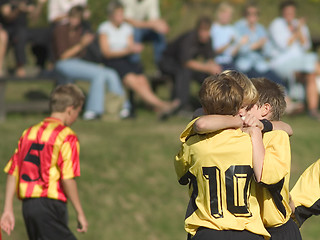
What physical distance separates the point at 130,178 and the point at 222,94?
5.44m

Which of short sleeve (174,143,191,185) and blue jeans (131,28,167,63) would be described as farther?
blue jeans (131,28,167,63)

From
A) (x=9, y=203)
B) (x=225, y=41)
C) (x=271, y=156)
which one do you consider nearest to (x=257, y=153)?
(x=271, y=156)

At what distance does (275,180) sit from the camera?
4066mm

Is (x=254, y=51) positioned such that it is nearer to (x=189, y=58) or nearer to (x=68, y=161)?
(x=189, y=58)

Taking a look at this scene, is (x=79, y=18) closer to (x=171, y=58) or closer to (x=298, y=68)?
(x=171, y=58)

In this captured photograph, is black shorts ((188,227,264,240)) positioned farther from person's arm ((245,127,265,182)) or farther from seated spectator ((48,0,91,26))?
seated spectator ((48,0,91,26))

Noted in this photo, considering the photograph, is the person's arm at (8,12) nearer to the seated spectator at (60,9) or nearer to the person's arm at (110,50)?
the seated spectator at (60,9)

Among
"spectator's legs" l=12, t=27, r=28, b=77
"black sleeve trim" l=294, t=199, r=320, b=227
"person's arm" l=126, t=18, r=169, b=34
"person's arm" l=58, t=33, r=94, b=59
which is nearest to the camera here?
"black sleeve trim" l=294, t=199, r=320, b=227

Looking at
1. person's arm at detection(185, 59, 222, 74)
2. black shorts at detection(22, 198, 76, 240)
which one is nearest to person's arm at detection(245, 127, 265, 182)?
black shorts at detection(22, 198, 76, 240)

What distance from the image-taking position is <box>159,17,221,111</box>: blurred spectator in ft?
38.5

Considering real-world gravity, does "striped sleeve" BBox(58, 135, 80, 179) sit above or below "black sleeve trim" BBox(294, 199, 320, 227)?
above

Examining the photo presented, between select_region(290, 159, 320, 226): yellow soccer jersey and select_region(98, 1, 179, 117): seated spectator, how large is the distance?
6612 millimetres

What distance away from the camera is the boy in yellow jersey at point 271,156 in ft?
13.3

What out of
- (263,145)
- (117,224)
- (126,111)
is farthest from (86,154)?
(263,145)
